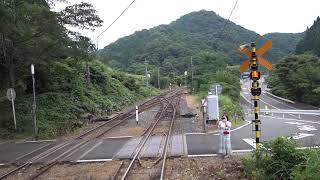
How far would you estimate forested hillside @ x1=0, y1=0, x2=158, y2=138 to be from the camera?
73.4 ft

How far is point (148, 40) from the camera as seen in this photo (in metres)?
146

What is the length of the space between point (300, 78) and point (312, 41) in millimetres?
33364

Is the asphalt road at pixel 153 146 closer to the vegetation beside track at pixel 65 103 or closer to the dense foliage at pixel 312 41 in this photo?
the vegetation beside track at pixel 65 103

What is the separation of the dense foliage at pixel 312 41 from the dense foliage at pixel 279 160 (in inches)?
3416

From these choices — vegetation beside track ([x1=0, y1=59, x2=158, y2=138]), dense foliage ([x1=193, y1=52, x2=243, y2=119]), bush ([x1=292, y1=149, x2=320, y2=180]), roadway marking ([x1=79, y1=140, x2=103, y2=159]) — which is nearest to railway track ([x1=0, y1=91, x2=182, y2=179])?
roadway marking ([x1=79, y1=140, x2=103, y2=159])

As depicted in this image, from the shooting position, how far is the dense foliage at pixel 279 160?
955 cm

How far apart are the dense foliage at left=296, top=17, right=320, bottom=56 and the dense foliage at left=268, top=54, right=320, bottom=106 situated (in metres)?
17.8

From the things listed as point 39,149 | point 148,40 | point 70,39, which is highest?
point 148,40

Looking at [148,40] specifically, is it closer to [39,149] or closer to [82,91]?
[82,91]

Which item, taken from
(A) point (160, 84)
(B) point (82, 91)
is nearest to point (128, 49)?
(A) point (160, 84)

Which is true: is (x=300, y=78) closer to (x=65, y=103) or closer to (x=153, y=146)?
(x=65, y=103)

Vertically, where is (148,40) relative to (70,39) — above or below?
above

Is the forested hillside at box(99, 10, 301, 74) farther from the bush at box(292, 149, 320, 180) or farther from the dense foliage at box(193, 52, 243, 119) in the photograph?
the bush at box(292, 149, 320, 180)

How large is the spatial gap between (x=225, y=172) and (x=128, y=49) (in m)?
129
